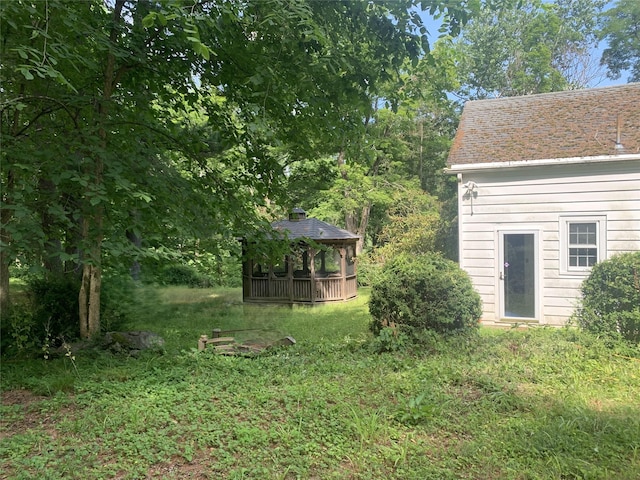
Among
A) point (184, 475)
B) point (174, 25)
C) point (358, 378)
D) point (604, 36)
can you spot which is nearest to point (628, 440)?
point (358, 378)

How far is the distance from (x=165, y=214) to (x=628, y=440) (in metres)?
4.60

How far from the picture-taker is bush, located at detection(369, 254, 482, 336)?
588 centimetres

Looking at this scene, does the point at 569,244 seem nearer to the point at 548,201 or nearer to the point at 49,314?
the point at 548,201

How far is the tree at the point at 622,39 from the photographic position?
7.96 m

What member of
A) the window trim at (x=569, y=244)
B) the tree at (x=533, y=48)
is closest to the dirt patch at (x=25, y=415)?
the window trim at (x=569, y=244)

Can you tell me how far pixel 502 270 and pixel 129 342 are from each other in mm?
6469

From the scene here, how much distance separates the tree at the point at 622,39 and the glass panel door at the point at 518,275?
176 inches

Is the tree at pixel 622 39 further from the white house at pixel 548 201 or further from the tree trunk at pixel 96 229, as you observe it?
the tree trunk at pixel 96 229

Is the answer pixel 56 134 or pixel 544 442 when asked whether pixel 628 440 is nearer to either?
pixel 544 442

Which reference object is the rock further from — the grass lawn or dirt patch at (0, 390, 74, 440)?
dirt patch at (0, 390, 74, 440)

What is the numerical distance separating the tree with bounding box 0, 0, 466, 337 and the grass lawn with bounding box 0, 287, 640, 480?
1279 mm

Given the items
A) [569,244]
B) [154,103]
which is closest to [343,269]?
[569,244]

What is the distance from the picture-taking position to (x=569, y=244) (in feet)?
24.8

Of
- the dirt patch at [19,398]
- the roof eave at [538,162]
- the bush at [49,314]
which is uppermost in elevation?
the roof eave at [538,162]
